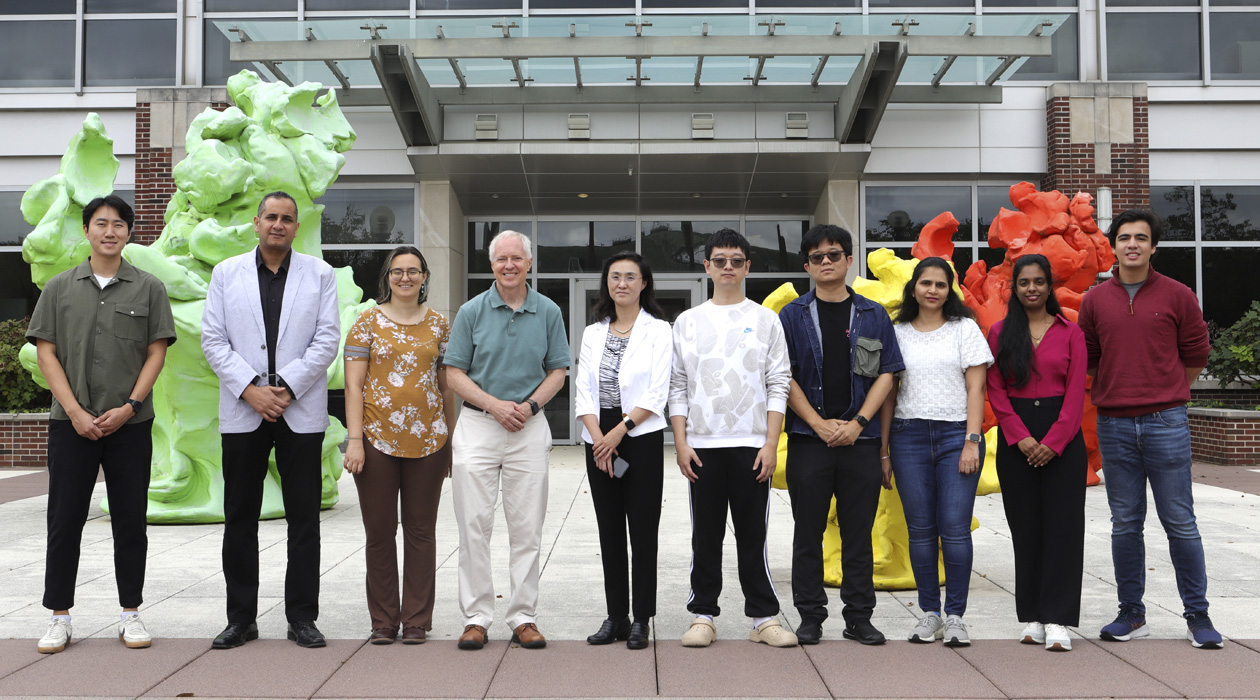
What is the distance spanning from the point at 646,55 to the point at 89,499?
9.32m

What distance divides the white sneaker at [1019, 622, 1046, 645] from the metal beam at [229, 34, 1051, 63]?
9202mm

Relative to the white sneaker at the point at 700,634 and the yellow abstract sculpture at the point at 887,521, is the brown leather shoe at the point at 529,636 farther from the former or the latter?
the yellow abstract sculpture at the point at 887,521

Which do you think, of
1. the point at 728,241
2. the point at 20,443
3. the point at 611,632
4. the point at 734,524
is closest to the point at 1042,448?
the point at 734,524

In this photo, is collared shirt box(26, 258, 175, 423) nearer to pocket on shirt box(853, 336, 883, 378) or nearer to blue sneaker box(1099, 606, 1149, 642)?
pocket on shirt box(853, 336, 883, 378)

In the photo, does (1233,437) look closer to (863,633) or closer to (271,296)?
(863,633)

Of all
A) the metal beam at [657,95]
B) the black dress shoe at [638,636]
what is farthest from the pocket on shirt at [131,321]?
the metal beam at [657,95]

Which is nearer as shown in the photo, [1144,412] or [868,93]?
[1144,412]

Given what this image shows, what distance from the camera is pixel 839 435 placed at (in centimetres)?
442

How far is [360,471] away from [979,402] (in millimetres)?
2740

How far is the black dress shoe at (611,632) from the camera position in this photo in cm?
445

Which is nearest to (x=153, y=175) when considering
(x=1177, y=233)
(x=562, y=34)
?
(x=562, y=34)

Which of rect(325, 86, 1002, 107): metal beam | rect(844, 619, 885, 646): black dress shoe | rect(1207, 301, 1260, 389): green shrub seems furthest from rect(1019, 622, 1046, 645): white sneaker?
rect(1207, 301, 1260, 389): green shrub

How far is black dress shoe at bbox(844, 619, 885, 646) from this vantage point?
4.40 m

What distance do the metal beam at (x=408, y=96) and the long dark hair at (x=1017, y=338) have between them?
9312 millimetres
